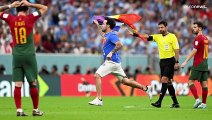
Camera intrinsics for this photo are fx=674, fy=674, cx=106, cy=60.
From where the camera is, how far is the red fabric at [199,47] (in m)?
20.8

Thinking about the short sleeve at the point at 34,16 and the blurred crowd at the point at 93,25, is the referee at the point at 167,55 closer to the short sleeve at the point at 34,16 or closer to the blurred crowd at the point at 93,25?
the short sleeve at the point at 34,16

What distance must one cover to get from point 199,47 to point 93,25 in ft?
50.6

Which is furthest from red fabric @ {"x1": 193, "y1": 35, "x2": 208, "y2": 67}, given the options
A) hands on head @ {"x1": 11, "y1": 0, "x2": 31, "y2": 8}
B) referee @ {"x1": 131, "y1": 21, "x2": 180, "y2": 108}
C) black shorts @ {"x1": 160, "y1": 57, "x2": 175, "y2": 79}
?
hands on head @ {"x1": 11, "y1": 0, "x2": 31, "y2": 8}

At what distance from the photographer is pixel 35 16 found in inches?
645

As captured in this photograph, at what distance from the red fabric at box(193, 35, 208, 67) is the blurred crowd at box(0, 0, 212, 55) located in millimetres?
Result: 10900

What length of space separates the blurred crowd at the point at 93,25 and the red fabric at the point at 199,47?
10.9 m

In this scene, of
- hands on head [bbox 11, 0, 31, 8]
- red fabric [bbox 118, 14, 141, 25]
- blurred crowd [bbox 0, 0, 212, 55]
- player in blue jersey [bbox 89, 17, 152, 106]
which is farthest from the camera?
blurred crowd [bbox 0, 0, 212, 55]

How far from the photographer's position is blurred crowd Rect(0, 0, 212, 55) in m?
33.7

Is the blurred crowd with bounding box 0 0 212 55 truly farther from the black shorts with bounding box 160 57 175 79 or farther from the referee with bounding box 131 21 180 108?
the black shorts with bounding box 160 57 175 79

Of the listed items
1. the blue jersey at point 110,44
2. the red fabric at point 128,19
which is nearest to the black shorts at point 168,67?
the blue jersey at point 110,44

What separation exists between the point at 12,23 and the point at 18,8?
406mm

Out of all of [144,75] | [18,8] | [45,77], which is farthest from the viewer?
[144,75]

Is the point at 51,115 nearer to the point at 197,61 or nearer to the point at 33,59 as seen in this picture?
the point at 33,59

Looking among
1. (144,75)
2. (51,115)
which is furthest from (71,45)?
(51,115)
